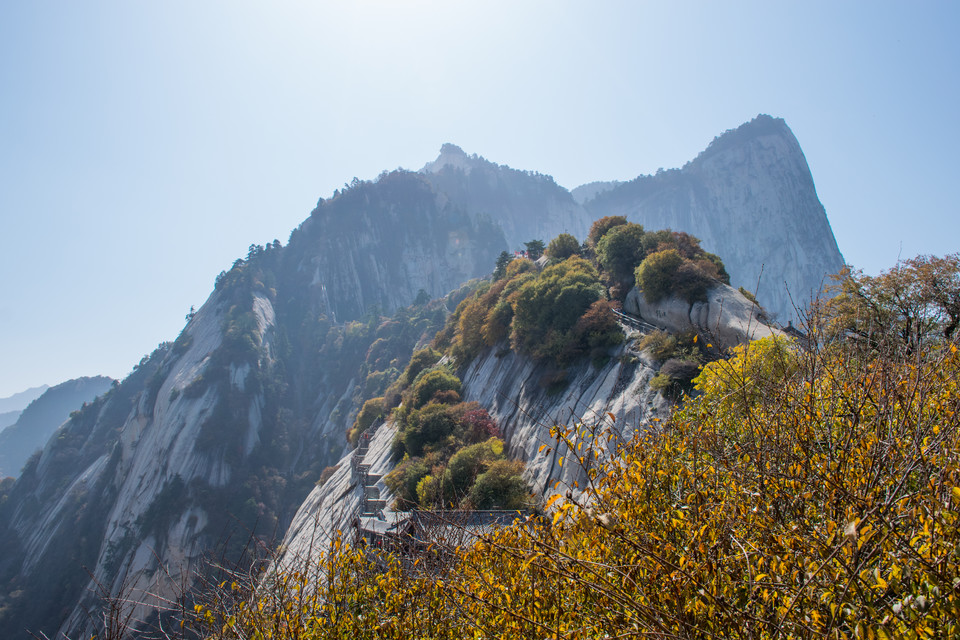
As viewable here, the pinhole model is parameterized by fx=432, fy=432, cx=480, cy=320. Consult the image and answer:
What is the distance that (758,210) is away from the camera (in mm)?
138500

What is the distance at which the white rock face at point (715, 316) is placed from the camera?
19.8 meters

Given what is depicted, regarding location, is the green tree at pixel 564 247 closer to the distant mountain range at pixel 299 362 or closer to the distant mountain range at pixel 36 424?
the distant mountain range at pixel 299 362

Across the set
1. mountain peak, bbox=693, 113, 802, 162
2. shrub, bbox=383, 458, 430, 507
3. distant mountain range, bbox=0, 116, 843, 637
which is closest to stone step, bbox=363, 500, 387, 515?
shrub, bbox=383, 458, 430, 507

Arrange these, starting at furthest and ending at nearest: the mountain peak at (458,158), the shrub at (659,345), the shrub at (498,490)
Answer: the mountain peak at (458,158) → the shrub at (659,345) → the shrub at (498,490)

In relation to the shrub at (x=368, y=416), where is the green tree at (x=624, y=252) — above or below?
above

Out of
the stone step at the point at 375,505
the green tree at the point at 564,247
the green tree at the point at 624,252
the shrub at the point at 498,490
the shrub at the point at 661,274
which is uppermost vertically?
the green tree at the point at 564,247

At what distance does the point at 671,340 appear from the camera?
1930cm

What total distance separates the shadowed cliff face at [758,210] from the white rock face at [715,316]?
368 ft

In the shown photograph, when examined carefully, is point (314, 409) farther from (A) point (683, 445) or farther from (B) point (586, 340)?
(A) point (683, 445)

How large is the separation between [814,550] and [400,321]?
10165cm

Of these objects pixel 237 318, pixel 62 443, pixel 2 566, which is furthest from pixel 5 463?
pixel 237 318

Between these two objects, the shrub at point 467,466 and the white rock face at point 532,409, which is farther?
the shrub at point 467,466

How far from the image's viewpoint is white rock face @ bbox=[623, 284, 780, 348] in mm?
19812

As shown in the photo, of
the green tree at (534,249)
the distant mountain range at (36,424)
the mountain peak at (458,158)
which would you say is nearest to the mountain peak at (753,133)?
the mountain peak at (458,158)
